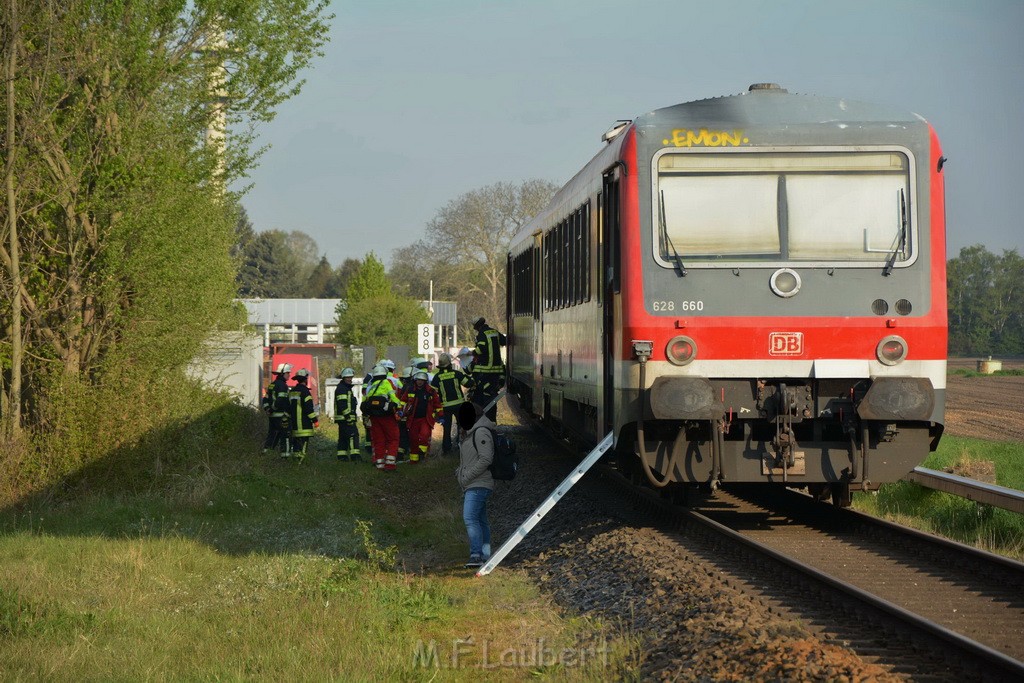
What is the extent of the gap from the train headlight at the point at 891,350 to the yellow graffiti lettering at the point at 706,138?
1.90m

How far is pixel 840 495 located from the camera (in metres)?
11.3

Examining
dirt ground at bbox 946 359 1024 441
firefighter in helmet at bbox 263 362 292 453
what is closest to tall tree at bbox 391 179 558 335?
dirt ground at bbox 946 359 1024 441

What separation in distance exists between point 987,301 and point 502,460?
252 ft

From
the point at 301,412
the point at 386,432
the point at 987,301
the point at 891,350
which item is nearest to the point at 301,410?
the point at 301,412

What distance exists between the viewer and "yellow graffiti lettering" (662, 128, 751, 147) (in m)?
9.88

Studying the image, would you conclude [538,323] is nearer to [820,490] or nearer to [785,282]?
[820,490]

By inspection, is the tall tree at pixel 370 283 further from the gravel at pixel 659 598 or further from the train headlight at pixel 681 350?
the train headlight at pixel 681 350

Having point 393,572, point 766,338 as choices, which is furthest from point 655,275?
point 393,572

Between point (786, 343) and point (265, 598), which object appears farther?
point (786, 343)

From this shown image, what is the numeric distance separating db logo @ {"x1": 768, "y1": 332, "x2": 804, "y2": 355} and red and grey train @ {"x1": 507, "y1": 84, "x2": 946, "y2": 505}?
0.01 m

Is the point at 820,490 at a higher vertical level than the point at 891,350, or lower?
lower

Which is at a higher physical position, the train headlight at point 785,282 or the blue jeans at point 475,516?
the train headlight at point 785,282

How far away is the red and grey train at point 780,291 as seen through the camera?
31.6 ft

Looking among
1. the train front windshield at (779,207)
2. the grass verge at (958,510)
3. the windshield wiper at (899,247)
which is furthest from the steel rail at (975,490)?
the train front windshield at (779,207)
